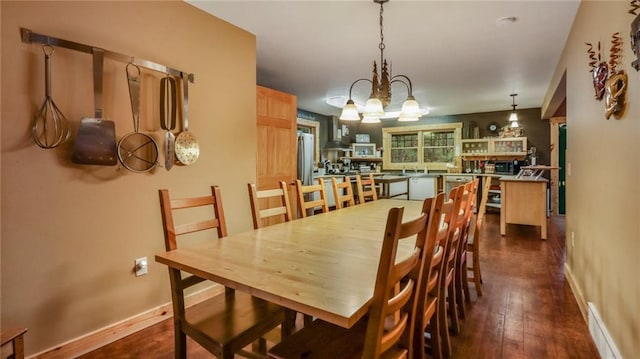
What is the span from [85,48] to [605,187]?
3158 millimetres

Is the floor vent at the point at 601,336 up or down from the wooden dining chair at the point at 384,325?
down

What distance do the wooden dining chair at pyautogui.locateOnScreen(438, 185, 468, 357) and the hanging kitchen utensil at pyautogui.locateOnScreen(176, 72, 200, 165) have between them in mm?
1892

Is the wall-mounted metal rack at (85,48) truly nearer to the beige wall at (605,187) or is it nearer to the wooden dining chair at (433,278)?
the wooden dining chair at (433,278)

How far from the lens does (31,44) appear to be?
1.73 metres

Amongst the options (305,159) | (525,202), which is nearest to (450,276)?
(305,159)

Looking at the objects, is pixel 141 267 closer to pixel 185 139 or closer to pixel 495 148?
pixel 185 139

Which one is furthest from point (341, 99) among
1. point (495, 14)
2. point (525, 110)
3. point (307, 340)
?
point (307, 340)

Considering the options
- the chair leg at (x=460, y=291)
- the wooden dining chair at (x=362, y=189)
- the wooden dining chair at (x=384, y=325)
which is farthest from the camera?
the wooden dining chair at (x=362, y=189)

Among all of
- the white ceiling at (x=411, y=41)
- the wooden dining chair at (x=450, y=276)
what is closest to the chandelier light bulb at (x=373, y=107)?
the white ceiling at (x=411, y=41)

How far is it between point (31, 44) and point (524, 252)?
193 inches

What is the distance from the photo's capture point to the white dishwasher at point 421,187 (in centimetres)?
761

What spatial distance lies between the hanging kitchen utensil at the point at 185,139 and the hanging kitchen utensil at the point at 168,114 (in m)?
0.04

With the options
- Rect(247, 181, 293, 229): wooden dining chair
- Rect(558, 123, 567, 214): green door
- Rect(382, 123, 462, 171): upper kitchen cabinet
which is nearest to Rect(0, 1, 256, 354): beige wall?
Rect(247, 181, 293, 229): wooden dining chair

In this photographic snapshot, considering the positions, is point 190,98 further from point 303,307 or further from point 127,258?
point 303,307
